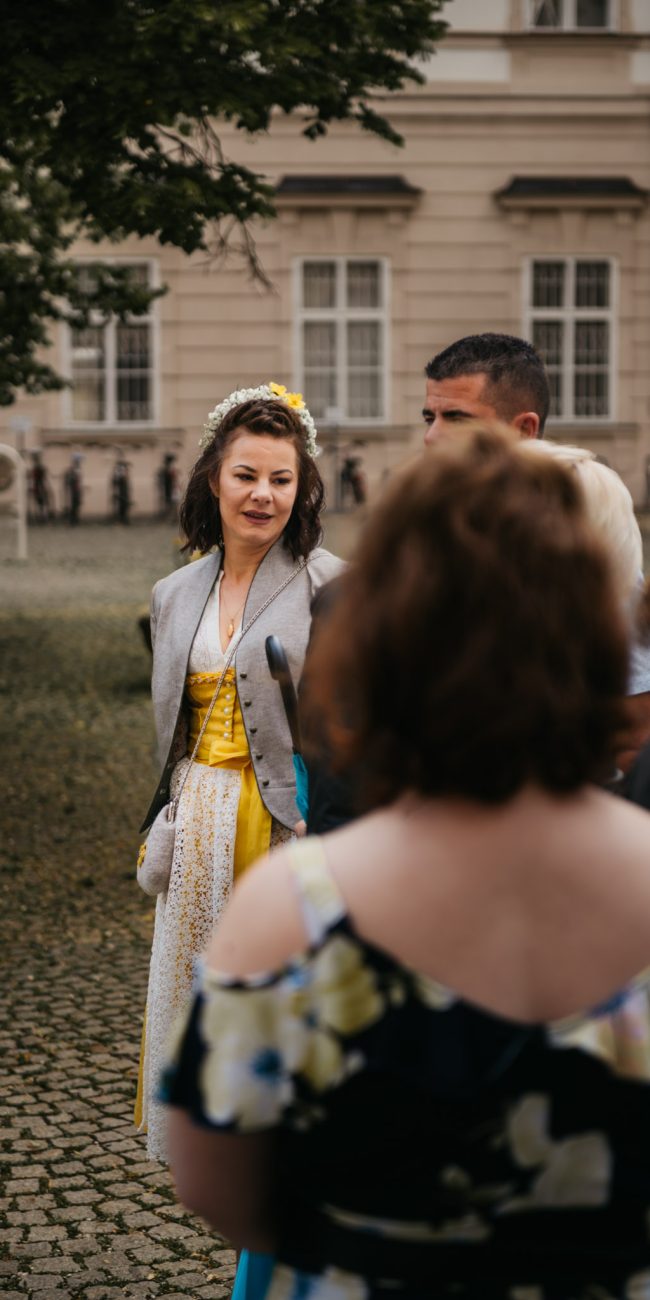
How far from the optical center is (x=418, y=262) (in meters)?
28.7

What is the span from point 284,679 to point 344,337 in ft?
→ 86.7

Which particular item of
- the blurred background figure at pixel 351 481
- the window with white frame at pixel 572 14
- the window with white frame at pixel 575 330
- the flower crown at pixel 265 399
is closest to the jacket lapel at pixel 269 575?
the flower crown at pixel 265 399

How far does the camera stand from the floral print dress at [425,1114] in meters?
1.52

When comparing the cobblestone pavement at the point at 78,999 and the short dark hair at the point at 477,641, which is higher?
the short dark hair at the point at 477,641

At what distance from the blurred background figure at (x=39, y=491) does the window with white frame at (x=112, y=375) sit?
158 cm

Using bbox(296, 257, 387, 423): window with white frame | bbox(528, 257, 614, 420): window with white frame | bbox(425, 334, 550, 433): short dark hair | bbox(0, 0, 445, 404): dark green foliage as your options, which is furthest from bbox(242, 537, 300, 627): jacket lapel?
bbox(528, 257, 614, 420): window with white frame

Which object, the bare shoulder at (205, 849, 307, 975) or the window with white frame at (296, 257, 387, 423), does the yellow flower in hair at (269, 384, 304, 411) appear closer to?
the bare shoulder at (205, 849, 307, 975)

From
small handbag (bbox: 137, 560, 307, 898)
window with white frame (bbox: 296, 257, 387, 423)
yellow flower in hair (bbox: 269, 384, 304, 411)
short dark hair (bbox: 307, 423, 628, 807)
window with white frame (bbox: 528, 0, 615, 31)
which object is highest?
window with white frame (bbox: 528, 0, 615, 31)

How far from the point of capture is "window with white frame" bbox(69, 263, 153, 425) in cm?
2911

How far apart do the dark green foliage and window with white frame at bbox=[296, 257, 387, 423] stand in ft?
62.6

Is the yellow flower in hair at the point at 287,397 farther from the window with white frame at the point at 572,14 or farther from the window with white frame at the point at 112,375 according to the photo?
the window with white frame at the point at 572,14

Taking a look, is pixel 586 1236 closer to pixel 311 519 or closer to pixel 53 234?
pixel 311 519

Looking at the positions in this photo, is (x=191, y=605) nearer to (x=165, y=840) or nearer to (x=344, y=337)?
(x=165, y=840)

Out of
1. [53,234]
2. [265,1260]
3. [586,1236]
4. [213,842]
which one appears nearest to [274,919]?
[586,1236]
